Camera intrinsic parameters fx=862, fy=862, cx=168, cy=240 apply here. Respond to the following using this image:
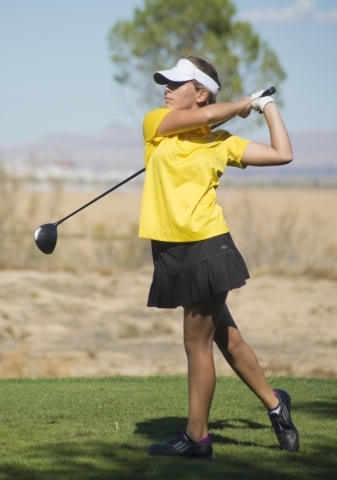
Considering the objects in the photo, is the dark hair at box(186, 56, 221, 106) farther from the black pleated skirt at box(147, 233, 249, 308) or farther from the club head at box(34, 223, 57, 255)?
the club head at box(34, 223, 57, 255)

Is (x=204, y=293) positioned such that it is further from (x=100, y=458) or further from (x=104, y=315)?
(x=104, y=315)

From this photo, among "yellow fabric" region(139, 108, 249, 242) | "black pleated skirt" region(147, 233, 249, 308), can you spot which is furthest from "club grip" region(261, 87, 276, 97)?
"black pleated skirt" region(147, 233, 249, 308)

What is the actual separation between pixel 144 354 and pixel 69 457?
849 centimetres

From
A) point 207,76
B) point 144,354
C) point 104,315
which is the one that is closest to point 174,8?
point 104,315

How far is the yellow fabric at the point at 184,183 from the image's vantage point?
3.76m

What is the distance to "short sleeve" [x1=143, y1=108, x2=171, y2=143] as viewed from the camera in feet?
12.7

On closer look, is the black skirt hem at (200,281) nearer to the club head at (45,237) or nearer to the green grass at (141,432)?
the green grass at (141,432)

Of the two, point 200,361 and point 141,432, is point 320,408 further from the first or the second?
point 200,361

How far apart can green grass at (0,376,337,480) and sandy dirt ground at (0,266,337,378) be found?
4.38 metres

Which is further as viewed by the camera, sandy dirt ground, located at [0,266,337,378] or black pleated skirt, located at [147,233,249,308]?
sandy dirt ground, located at [0,266,337,378]

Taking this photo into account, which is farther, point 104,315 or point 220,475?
point 104,315

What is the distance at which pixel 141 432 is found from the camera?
14.7 ft

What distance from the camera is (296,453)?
3.95 metres

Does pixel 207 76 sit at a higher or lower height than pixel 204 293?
higher
